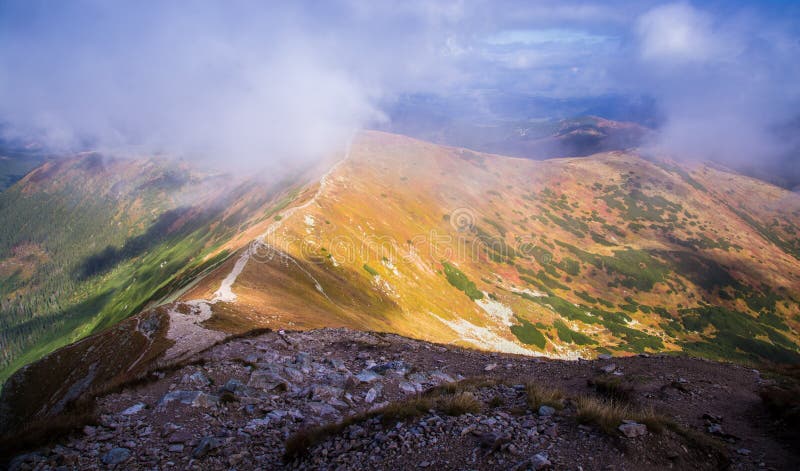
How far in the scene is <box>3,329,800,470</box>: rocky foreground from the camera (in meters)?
7.67

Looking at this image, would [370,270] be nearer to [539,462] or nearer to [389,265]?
[389,265]

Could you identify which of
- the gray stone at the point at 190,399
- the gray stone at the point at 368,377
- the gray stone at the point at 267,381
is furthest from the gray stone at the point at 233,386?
the gray stone at the point at 368,377

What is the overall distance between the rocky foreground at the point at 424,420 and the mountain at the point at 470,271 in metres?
3.03

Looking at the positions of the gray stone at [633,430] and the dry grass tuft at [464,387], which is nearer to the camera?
the gray stone at [633,430]

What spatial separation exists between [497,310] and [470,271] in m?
14.3

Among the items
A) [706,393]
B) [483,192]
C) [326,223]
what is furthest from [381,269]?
[483,192]

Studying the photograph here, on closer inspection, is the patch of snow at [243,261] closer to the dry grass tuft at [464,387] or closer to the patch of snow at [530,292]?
the dry grass tuft at [464,387]

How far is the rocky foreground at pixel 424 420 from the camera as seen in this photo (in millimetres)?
7672

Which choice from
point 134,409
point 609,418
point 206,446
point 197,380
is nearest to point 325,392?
point 206,446

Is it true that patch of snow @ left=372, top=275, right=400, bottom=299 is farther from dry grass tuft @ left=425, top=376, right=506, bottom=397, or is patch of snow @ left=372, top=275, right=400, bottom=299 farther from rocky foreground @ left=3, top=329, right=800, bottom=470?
dry grass tuft @ left=425, top=376, right=506, bottom=397

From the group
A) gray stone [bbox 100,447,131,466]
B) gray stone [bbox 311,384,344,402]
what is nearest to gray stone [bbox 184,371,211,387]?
gray stone [bbox 311,384,344,402]

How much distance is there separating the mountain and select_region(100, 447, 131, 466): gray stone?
373cm

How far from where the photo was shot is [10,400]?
34.5m

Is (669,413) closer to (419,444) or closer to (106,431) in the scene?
(419,444)
